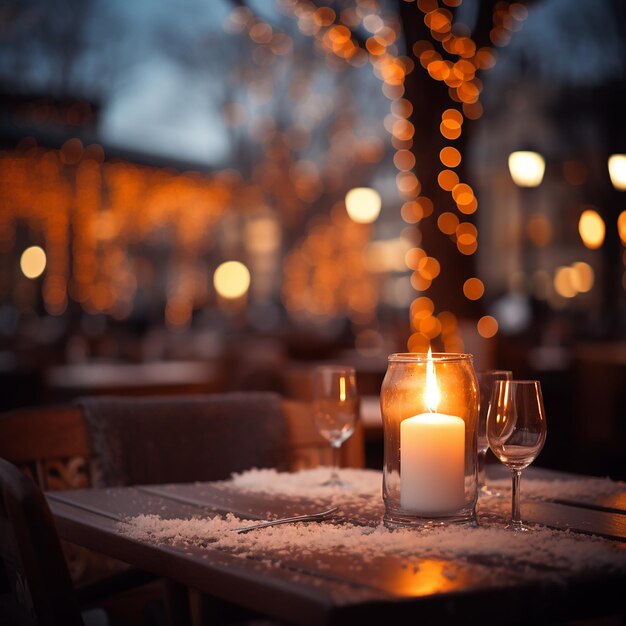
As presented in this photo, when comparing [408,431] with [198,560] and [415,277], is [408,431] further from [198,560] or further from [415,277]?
[415,277]

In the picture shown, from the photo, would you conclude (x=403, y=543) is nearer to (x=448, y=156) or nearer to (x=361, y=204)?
(x=448, y=156)

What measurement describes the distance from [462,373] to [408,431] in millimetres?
137

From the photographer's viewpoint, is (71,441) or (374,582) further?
(71,441)

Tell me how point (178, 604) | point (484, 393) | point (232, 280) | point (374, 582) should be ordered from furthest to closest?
point (232, 280), point (484, 393), point (178, 604), point (374, 582)

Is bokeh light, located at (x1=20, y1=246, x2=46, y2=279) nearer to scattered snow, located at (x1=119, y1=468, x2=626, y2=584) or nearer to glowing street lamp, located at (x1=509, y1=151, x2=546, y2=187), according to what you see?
glowing street lamp, located at (x1=509, y1=151, x2=546, y2=187)

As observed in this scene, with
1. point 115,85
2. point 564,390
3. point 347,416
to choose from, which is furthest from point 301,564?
point 115,85

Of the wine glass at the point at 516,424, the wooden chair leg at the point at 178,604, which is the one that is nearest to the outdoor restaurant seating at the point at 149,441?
the wooden chair leg at the point at 178,604

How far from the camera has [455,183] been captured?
6926 millimetres

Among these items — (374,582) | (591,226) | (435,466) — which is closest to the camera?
(374,582)

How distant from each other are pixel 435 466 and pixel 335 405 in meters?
0.52

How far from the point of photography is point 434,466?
1.56m

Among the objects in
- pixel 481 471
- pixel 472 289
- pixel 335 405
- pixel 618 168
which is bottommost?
pixel 481 471

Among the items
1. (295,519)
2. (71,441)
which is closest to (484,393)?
(295,519)

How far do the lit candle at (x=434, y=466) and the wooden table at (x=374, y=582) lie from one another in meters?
0.09
